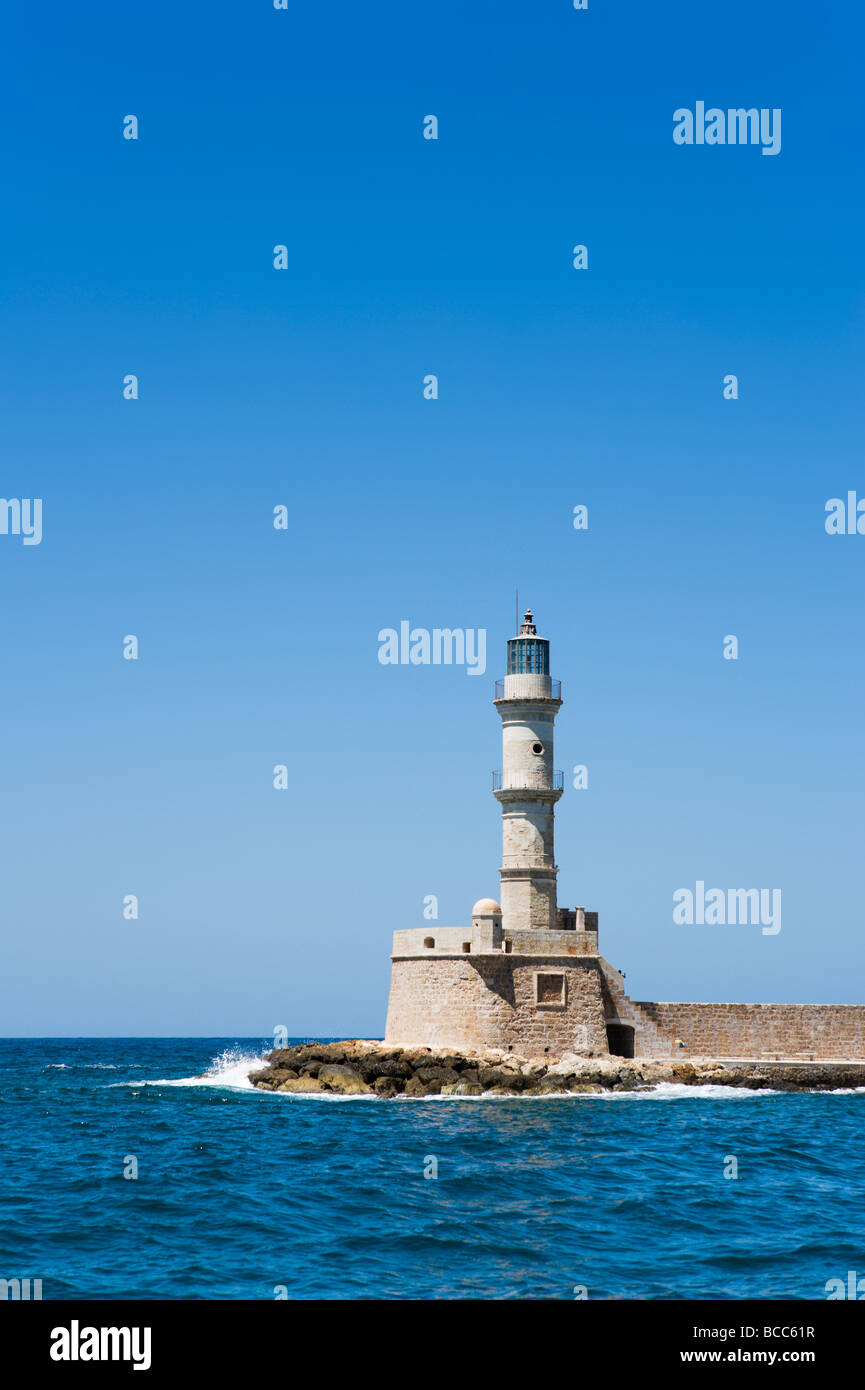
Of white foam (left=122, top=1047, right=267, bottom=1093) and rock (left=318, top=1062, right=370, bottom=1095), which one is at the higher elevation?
rock (left=318, top=1062, right=370, bottom=1095)

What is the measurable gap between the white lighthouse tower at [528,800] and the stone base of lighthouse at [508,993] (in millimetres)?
1861

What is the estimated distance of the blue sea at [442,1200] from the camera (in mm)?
15984

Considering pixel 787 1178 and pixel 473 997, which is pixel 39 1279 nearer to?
pixel 787 1178

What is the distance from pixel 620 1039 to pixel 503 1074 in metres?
5.37

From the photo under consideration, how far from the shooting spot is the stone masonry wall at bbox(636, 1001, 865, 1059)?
1597 inches

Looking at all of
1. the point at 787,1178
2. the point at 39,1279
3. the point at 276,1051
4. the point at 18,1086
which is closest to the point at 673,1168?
the point at 787,1178

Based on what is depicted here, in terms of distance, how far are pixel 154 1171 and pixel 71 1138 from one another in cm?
741

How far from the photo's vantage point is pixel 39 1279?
15672 mm

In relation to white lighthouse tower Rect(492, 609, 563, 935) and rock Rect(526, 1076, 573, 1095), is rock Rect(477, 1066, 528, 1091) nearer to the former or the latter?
rock Rect(526, 1076, 573, 1095)

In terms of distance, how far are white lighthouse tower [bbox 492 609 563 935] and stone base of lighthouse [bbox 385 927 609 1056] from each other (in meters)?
1.86

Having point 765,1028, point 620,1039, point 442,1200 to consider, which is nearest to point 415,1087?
point 620,1039

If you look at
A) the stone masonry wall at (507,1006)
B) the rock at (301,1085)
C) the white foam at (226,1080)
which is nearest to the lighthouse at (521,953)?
the stone masonry wall at (507,1006)

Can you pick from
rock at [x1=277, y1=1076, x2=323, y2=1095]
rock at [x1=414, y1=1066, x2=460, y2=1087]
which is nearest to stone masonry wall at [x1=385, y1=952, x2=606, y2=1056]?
rock at [x1=414, y1=1066, x2=460, y2=1087]

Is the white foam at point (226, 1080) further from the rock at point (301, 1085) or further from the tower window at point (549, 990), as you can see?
the tower window at point (549, 990)
